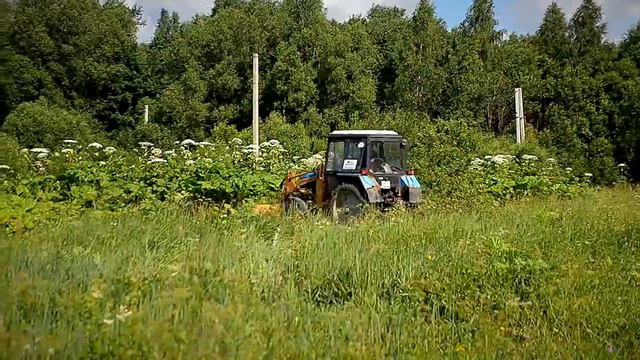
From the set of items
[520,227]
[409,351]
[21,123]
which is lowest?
[409,351]

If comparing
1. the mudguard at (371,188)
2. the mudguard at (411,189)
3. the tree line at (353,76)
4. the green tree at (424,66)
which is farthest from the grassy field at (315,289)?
the green tree at (424,66)

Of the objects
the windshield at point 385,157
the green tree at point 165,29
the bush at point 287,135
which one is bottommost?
the windshield at point 385,157

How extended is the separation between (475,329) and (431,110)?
2636 centimetres

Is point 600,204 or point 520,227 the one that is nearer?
point 520,227

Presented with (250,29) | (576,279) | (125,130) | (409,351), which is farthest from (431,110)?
(409,351)

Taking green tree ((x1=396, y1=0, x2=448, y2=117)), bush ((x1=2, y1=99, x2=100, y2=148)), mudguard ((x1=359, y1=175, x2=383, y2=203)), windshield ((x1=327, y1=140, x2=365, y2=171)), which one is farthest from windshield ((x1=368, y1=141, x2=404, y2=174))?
bush ((x1=2, y1=99, x2=100, y2=148))

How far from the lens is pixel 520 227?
A: 921cm

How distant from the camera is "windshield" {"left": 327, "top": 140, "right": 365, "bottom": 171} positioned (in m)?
11.8

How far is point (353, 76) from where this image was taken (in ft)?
113

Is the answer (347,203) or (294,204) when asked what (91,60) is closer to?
(294,204)

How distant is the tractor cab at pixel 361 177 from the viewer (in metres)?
11.3

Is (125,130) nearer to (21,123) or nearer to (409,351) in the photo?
(21,123)

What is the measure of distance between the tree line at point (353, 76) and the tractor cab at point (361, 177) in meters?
11.3

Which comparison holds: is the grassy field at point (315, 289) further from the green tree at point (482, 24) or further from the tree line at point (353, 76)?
the green tree at point (482, 24)
